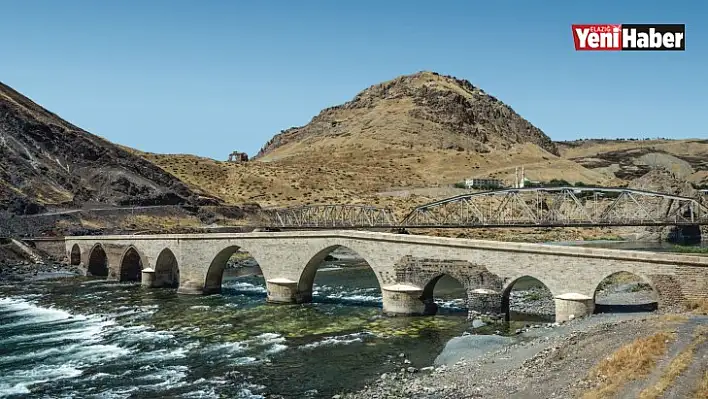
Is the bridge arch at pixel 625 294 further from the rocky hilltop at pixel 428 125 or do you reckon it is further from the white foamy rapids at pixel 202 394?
the rocky hilltop at pixel 428 125

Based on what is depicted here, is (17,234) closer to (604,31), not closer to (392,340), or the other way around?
(392,340)

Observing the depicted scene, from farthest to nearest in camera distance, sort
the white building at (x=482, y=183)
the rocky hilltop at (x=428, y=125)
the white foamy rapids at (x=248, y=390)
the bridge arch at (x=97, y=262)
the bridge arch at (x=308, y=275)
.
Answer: the rocky hilltop at (x=428, y=125)
the white building at (x=482, y=183)
the bridge arch at (x=97, y=262)
the bridge arch at (x=308, y=275)
the white foamy rapids at (x=248, y=390)

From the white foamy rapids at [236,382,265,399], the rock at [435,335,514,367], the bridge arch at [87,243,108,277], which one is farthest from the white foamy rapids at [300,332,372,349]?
the bridge arch at [87,243,108,277]

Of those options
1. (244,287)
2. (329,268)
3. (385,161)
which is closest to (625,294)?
(244,287)

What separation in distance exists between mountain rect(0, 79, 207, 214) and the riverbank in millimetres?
67161

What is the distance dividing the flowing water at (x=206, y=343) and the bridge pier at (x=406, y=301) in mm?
750

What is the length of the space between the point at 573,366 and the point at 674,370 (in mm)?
3815

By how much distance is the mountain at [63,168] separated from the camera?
266ft

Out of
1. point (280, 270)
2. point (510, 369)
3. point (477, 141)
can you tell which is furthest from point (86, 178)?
point (477, 141)

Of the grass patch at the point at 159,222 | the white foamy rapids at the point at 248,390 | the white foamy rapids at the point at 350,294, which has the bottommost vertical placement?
the white foamy rapids at the point at 248,390

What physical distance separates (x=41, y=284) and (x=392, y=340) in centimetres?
3795

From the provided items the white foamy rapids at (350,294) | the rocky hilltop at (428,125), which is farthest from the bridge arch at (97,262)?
the rocky hilltop at (428,125)

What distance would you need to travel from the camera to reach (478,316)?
30594 millimetres

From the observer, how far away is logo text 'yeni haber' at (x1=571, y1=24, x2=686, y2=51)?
93.4 feet
